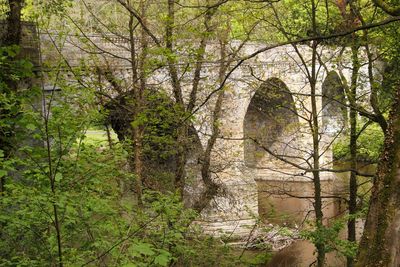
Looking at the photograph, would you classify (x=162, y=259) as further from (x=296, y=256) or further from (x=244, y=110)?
(x=244, y=110)

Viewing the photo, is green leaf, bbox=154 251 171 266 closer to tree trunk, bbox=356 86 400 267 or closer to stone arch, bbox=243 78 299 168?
tree trunk, bbox=356 86 400 267

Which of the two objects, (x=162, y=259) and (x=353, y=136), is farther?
(x=353, y=136)

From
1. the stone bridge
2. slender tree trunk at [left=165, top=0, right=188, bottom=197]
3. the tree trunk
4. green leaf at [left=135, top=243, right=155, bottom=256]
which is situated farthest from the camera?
the stone bridge

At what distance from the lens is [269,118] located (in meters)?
12.6

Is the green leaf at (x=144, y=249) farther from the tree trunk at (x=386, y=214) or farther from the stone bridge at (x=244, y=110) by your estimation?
the stone bridge at (x=244, y=110)

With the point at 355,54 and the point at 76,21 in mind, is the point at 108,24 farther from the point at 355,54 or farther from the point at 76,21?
the point at 355,54

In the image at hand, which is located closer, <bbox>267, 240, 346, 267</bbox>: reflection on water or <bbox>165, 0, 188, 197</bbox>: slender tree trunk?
<bbox>165, 0, 188, 197</bbox>: slender tree trunk

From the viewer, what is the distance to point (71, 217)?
3.31 meters

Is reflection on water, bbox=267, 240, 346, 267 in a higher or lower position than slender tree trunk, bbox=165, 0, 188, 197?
lower

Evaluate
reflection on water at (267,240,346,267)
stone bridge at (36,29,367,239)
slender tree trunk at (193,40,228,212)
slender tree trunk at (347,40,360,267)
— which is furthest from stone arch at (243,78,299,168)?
reflection on water at (267,240,346,267)

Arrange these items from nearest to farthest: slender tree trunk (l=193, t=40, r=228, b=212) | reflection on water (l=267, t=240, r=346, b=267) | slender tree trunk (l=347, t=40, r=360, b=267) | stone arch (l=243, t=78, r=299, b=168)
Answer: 1. slender tree trunk (l=347, t=40, r=360, b=267)
2. stone arch (l=243, t=78, r=299, b=168)
3. slender tree trunk (l=193, t=40, r=228, b=212)
4. reflection on water (l=267, t=240, r=346, b=267)

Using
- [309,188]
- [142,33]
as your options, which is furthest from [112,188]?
[309,188]

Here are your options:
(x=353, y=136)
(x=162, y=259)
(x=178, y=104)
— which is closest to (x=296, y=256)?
(x=353, y=136)

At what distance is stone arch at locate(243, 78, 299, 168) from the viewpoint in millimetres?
8453
